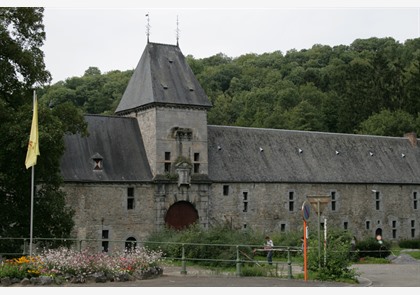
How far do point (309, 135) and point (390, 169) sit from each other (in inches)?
251

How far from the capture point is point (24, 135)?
85.9 ft

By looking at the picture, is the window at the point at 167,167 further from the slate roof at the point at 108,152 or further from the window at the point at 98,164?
the window at the point at 98,164

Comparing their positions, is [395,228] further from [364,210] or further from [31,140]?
[31,140]

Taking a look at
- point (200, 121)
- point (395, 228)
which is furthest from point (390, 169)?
point (200, 121)

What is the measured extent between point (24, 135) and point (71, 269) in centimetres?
878

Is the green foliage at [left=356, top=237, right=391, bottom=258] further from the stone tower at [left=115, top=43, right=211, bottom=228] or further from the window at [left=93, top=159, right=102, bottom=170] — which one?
the window at [left=93, top=159, right=102, bottom=170]

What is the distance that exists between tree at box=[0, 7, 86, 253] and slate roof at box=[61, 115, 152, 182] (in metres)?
7.27

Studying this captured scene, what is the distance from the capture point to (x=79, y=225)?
1436 inches

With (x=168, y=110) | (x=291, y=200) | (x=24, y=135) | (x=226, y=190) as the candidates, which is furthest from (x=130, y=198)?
(x=24, y=135)

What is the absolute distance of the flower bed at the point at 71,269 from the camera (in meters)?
18.5

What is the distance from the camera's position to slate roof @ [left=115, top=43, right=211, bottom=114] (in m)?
40.1

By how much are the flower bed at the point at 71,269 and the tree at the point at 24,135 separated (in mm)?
7603

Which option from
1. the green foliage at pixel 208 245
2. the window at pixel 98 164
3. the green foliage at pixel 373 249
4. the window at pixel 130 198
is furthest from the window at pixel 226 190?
the green foliage at pixel 373 249

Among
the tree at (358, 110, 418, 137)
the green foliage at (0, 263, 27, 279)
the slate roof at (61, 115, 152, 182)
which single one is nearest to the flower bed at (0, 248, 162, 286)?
the green foliage at (0, 263, 27, 279)
